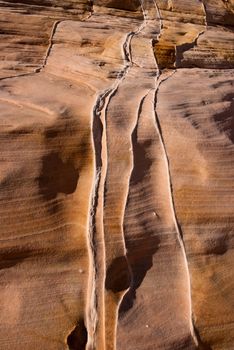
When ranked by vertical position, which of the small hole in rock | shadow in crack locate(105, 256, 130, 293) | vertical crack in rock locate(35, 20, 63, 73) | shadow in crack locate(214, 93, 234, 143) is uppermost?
shadow in crack locate(214, 93, 234, 143)

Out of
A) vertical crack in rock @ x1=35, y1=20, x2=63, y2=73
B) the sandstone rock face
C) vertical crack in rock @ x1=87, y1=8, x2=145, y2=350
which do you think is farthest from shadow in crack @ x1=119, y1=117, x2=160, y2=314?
vertical crack in rock @ x1=35, y1=20, x2=63, y2=73

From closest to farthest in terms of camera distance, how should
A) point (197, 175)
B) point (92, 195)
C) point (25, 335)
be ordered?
1. point (25, 335)
2. point (92, 195)
3. point (197, 175)

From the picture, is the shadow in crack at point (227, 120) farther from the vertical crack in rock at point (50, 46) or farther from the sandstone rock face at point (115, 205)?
the vertical crack in rock at point (50, 46)

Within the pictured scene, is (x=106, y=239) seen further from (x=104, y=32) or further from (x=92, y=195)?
(x=104, y=32)

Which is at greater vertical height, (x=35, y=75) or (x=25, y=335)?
(x=35, y=75)

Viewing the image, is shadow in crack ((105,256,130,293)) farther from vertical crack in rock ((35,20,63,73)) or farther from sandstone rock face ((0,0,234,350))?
vertical crack in rock ((35,20,63,73))

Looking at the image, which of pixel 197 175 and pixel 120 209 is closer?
pixel 120 209

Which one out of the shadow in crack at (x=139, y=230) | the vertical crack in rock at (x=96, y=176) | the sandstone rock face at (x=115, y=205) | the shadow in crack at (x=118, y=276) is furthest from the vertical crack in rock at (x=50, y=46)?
the shadow in crack at (x=118, y=276)

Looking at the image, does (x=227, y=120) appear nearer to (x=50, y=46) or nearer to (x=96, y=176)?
(x=96, y=176)

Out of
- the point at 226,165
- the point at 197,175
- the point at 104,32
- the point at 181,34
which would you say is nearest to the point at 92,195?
the point at 197,175
